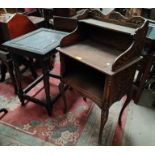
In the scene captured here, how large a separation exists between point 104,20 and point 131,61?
43 cm

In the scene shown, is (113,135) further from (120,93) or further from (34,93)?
(34,93)

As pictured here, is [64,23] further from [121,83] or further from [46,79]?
[121,83]

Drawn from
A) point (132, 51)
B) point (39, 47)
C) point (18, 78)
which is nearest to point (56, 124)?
point (18, 78)

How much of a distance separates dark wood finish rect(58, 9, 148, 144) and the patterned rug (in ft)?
0.72

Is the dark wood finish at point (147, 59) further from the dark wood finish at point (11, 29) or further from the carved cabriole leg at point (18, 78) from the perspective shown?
the dark wood finish at point (11, 29)

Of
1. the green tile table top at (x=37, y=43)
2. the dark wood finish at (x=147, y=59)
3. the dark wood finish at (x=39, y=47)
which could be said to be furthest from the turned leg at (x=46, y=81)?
the dark wood finish at (x=147, y=59)

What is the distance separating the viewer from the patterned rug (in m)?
1.65

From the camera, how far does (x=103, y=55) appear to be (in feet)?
4.49

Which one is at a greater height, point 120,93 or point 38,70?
point 120,93

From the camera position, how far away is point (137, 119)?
6.15 ft

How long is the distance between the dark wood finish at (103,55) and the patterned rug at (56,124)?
0.72 feet

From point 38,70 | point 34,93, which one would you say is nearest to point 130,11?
point 38,70

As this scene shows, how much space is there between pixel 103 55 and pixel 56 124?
2.86 feet
